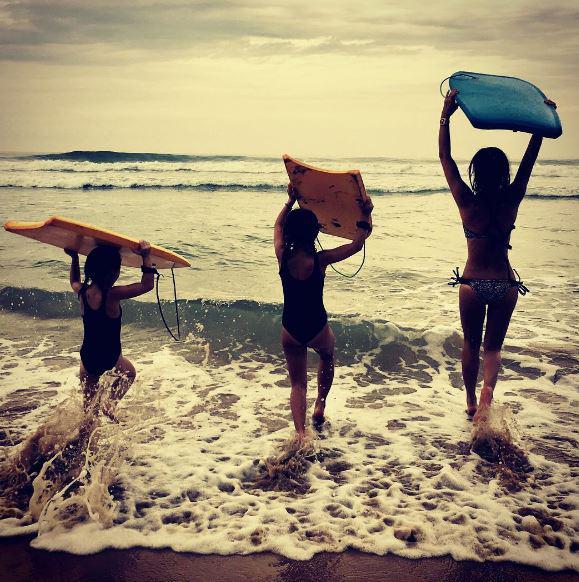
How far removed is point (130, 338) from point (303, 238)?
3.78 m

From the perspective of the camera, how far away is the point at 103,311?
3750mm

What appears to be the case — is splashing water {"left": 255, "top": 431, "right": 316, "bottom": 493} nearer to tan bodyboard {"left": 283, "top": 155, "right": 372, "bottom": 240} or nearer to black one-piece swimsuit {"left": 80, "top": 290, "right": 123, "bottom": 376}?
black one-piece swimsuit {"left": 80, "top": 290, "right": 123, "bottom": 376}

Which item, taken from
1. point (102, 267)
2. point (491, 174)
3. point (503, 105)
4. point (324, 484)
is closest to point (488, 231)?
point (491, 174)

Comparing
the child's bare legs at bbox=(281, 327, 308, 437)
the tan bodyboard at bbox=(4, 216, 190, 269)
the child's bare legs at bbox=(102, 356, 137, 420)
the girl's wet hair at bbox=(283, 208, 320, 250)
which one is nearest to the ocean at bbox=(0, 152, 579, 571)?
the child's bare legs at bbox=(102, 356, 137, 420)

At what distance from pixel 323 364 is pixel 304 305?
22.9 inches

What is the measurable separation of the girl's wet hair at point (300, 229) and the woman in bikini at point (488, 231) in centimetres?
106

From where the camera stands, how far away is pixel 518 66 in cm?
2605

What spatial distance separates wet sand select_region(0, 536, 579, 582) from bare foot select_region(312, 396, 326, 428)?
160 cm

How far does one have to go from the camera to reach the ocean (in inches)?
123

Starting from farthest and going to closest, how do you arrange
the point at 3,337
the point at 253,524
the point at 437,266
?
the point at 437,266 → the point at 3,337 → the point at 253,524

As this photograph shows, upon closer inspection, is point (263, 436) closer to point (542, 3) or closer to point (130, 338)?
point (130, 338)

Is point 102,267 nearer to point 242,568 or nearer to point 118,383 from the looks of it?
point 118,383

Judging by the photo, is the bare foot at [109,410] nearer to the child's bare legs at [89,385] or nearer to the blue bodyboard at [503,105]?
the child's bare legs at [89,385]

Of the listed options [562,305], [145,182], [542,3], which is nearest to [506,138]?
[542,3]
